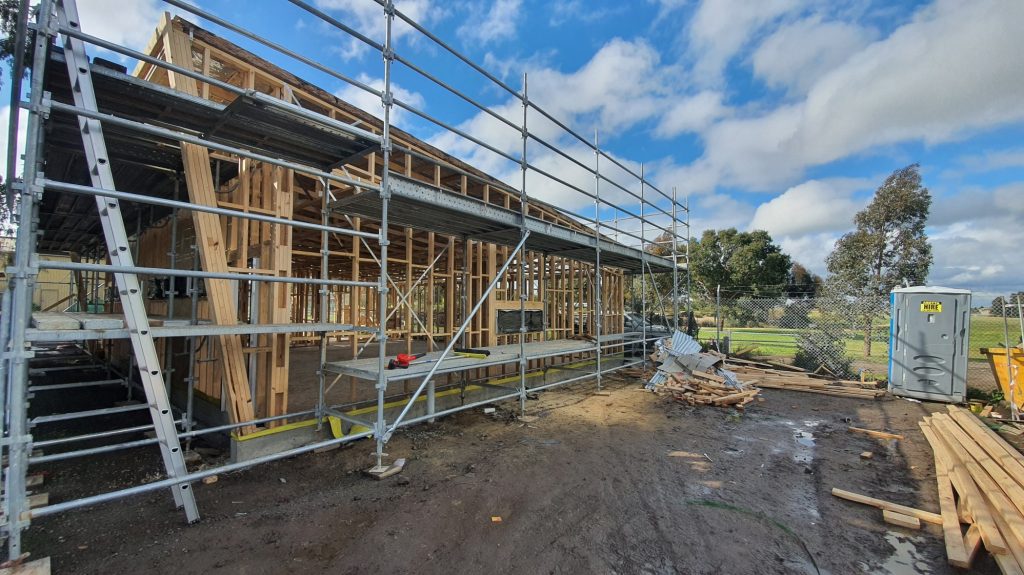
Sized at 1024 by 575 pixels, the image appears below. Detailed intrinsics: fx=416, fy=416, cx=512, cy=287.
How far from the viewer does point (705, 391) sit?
8.45 meters

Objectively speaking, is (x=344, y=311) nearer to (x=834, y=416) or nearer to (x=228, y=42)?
(x=228, y=42)

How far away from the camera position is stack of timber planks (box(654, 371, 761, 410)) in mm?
7992

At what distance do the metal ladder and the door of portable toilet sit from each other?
38.8 ft

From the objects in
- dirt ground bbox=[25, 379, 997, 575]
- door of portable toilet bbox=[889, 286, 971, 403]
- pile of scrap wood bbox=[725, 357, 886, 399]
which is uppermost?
door of portable toilet bbox=[889, 286, 971, 403]

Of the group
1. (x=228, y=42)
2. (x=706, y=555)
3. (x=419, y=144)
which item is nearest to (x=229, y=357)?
(x=228, y=42)

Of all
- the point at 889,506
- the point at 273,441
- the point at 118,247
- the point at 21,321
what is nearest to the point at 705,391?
the point at 889,506

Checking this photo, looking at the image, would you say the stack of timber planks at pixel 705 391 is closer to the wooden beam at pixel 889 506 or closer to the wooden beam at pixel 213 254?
the wooden beam at pixel 889 506

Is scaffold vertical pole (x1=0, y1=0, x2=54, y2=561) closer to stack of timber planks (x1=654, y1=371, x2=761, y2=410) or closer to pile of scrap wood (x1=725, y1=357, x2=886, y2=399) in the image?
stack of timber planks (x1=654, y1=371, x2=761, y2=410)

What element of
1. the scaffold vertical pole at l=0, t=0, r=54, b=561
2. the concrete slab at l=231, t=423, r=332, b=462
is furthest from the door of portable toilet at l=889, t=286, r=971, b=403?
the scaffold vertical pole at l=0, t=0, r=54, b=561

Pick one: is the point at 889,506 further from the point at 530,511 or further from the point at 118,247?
the point at 118,247

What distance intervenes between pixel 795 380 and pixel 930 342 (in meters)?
2.52

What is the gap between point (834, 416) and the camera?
24.2 feet

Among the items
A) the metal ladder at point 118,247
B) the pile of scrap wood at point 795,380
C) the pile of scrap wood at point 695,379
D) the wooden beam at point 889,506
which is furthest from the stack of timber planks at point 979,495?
the metal ladder at point 118,247

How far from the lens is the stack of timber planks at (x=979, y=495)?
117 inches
